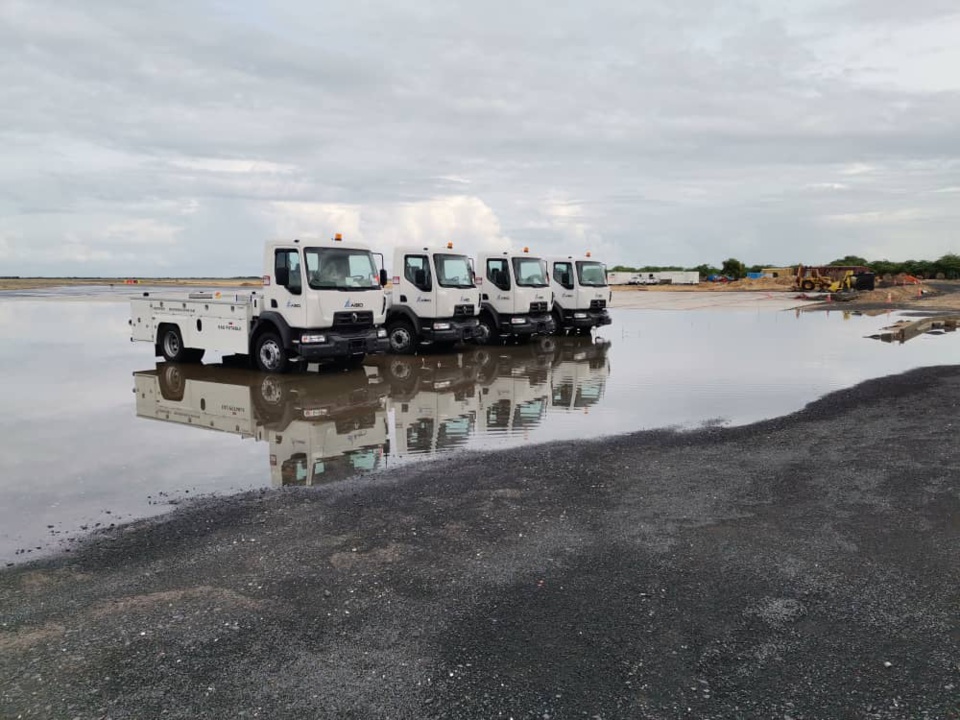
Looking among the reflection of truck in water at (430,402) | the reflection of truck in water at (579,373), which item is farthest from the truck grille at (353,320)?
the reflection of truck in water at (579,373)

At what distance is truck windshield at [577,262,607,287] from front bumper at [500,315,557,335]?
283 centimetres

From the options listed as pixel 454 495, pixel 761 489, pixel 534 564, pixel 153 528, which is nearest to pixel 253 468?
pixel 153 528

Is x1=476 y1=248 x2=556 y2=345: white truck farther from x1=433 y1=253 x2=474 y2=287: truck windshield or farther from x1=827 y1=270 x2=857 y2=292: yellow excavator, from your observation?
x1=827 y1=270 x2=857 y2=292: yellow excavator

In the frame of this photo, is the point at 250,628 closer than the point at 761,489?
Yes

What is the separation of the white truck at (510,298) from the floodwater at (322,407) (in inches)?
28.6

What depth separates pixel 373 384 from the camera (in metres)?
13.5

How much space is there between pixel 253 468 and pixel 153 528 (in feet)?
6.27

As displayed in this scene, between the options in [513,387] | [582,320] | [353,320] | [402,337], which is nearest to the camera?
[513,387]

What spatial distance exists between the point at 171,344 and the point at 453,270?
6707mm

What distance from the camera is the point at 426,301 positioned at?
17.4m

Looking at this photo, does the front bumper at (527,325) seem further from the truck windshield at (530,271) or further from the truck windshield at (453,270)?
the truck windshield at (453,270)

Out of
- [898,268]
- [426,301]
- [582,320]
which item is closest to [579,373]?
[426,301]

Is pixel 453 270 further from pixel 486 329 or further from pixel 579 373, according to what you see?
pixel 579 373

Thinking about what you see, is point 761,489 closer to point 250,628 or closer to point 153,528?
point 250,628
